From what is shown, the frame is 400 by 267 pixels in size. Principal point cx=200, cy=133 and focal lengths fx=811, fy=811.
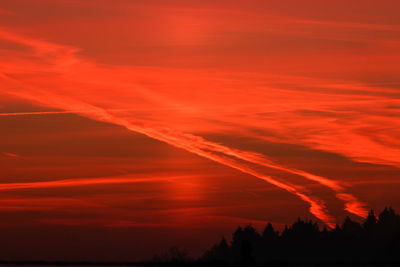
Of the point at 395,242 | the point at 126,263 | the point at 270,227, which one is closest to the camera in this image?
the point at 126,263

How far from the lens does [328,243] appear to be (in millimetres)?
154750

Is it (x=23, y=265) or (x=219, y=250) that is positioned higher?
(x=219, y=250)

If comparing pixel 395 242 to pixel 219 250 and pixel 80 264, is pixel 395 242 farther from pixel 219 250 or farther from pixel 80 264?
pixel 80 264

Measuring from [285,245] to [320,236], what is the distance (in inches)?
288

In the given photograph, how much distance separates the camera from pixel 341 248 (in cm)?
15200

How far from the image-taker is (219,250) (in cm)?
15312

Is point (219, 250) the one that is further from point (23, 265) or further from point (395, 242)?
point (23, 265)

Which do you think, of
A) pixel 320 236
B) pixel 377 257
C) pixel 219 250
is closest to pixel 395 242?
pixel 377 257

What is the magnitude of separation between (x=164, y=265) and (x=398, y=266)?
180 inches

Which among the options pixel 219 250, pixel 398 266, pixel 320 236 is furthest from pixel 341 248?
pixel 398 266

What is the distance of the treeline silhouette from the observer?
144000 mm

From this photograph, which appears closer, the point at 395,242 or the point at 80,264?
the point at 80,264

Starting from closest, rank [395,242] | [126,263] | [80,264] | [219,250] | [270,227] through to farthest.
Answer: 1. [80,264]
2. [126,263]
3. [395,242]
4. [219,250]
5. [270,227]

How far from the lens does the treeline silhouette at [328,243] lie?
144000 mm
